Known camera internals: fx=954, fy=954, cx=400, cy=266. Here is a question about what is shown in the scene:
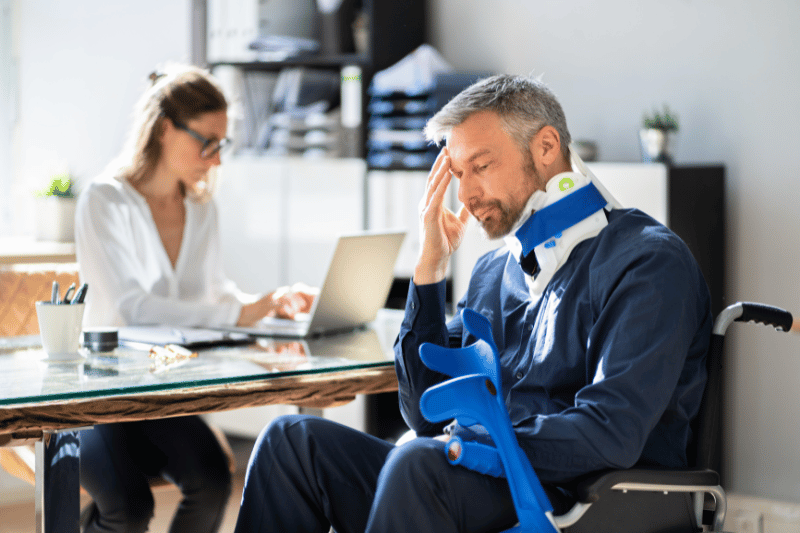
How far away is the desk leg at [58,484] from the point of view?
5.11 feet

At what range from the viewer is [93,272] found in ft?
7.51

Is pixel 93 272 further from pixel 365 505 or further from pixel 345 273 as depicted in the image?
pixel 365 505

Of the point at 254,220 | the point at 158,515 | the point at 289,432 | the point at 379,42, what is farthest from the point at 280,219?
the point at 289,432

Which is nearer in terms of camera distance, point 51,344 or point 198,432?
point 51,344

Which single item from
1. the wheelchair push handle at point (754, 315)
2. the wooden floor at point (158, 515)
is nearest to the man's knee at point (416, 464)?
the wheelchair push handle at point (754, 315)

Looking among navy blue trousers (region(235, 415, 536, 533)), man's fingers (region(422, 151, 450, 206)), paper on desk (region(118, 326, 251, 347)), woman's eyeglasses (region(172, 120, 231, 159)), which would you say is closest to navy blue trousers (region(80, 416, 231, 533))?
paper on desk (region(118, 326, 251, 347))

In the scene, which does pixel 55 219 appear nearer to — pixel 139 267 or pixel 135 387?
pixel 139 267

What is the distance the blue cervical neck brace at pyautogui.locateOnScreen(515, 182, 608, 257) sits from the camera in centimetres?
167

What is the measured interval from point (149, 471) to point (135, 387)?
0.63 m

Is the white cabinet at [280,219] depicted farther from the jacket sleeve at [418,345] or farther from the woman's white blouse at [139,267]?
the jacket sleeve at [418,345]

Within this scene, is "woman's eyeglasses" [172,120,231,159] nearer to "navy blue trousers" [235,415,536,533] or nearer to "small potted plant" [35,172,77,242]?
"navy blue trousers" [235,415,536,533]

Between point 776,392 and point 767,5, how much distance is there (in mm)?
1226

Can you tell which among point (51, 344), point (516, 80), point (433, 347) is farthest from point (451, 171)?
point (51, 344)

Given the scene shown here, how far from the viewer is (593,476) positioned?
55.4 inches
